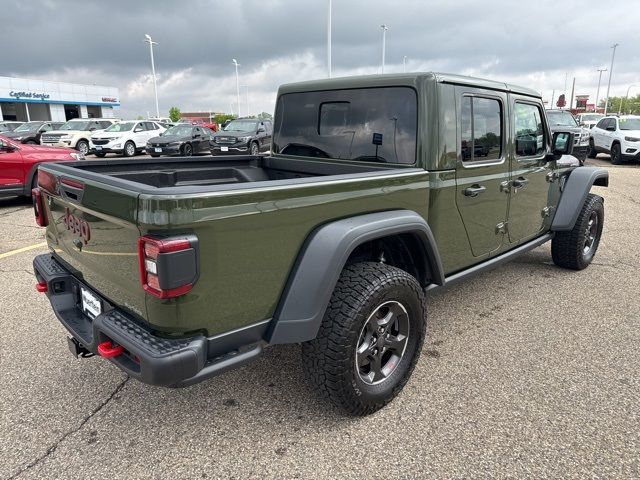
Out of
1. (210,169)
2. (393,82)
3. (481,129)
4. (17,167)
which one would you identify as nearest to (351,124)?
(393,82)

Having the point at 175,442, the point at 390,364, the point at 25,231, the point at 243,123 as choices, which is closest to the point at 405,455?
the point at 390,364

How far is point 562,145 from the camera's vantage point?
4199mm

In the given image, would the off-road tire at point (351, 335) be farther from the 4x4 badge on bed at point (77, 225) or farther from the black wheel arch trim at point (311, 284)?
the 4x4 badge on bed at point (77, 225)

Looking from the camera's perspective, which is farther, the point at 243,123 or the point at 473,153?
the point at 243,123

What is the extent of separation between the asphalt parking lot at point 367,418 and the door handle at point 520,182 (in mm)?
1086

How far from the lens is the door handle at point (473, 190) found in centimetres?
314

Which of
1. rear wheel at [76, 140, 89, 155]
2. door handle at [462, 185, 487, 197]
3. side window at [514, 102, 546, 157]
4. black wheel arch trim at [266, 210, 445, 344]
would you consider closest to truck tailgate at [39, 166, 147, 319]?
black wheel arch trim at [266, 210, 445, 344]

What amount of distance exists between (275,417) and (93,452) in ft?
3.03

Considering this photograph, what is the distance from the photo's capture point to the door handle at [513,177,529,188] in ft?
12.1

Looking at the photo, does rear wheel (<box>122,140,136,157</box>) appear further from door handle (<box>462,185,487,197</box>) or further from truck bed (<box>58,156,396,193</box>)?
door handle (<box>462,185,487,197</box>)

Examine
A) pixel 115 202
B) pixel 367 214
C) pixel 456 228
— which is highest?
pixel 115 202

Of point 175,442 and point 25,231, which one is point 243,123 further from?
point 175,442

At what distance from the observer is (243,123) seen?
719 inches

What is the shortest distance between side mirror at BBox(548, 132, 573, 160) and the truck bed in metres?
2.11
